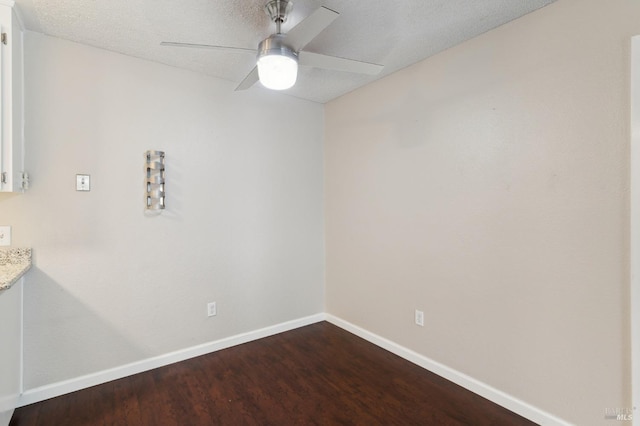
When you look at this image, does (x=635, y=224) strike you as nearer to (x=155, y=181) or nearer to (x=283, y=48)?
(x=283, y=48)

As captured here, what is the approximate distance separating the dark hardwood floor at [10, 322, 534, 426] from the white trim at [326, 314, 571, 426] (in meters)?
0.05

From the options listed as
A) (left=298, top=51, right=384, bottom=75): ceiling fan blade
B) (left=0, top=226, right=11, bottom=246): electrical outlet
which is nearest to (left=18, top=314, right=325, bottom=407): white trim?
(left=0, top=226, right=11, bottom=246): electrical outlet

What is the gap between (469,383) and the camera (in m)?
2.20

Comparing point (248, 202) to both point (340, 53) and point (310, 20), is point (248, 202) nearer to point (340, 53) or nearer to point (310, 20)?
point (340, 53)

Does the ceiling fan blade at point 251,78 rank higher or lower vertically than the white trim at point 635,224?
higher

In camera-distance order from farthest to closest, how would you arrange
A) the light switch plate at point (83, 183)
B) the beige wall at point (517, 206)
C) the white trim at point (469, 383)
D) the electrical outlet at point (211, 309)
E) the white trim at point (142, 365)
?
1. the electrical outlet at point (211, 309)
2. the light switch plate at point (83, 183)
3. the white trim at point (142, 365)
4. the white trim at point (469, 383)
5. the beige wall at point (517, 206)

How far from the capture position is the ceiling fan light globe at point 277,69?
5.04 feet

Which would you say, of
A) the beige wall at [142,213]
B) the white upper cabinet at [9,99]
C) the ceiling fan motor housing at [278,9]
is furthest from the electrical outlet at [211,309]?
the ceiling fan motor housing at [278,9]

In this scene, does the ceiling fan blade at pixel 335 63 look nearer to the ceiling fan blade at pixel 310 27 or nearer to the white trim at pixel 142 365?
the ceiling fan blade at pixel 310 27

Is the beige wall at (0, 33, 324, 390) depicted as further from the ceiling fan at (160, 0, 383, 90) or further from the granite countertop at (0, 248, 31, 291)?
the ceiling fan at (160, 0, 383, 90)

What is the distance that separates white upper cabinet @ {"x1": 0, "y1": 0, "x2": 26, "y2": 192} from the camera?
5.70 feet

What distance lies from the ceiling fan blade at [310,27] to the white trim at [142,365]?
99.1 inches

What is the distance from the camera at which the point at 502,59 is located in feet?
6.61

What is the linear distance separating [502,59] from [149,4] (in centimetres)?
222
